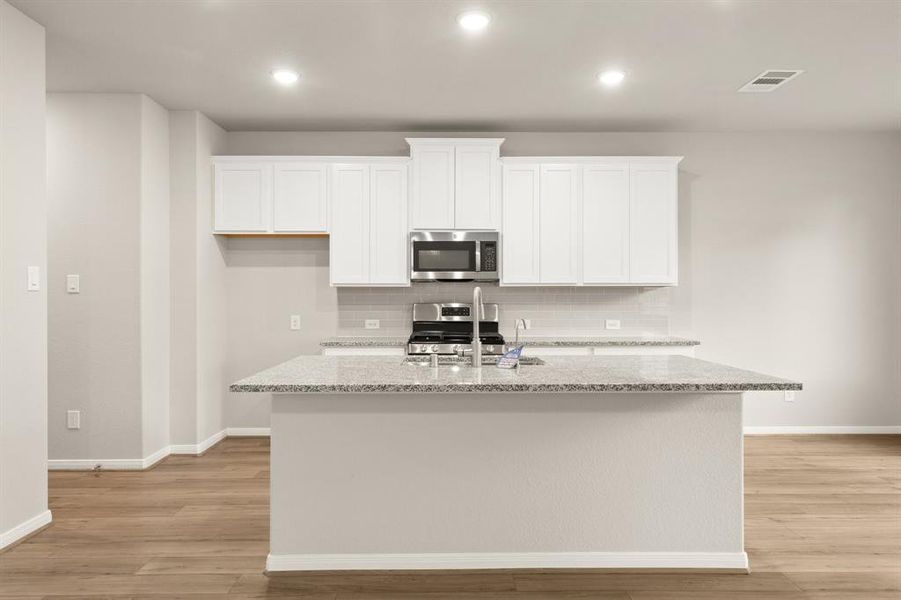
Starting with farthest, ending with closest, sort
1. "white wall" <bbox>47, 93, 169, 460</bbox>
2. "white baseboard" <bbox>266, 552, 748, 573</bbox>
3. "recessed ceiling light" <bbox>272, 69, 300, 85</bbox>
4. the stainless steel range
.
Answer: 1. the stainless steel range
2. "white wall" <bbox>47, 93, 169, 460</bbox>
3. "recessed ceiling light" <bbox>272, 69, 300, 85</bbox>
4. "white baseboard" <bbox>266, 552, 748, 573</bbox>

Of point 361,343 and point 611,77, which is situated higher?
point 611,77

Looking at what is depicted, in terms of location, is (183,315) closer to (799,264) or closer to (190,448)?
(190,448)

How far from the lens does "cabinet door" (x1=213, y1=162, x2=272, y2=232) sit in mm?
5059

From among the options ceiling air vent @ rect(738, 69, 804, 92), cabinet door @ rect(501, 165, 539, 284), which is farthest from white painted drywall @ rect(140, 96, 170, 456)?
ceiling air vent @ rect(738, 69, 804, 92)

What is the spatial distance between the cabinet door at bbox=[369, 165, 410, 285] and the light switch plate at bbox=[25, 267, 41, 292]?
7.80 feet

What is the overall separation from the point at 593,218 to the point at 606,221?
110 millimetres

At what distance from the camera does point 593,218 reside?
5.06 meters

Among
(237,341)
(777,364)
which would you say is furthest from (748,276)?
(237,341)

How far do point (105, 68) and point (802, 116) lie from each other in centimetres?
521

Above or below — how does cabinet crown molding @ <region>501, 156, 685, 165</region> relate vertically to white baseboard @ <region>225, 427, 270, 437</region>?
above

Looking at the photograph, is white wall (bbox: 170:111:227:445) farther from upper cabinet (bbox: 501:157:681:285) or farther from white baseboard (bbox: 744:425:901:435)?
white baseboard (bbox: 744:425:901:435)

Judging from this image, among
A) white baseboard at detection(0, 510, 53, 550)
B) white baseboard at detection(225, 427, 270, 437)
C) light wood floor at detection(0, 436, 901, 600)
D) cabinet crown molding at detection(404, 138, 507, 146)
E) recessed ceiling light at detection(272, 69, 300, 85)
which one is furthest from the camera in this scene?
white baseboard at detection(225, 427, 270, 437)

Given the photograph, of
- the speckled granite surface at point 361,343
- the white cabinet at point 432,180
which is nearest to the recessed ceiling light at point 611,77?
the white cabinet at point 432,180

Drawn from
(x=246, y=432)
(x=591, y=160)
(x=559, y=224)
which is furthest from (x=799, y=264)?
(x=246, y=432)
